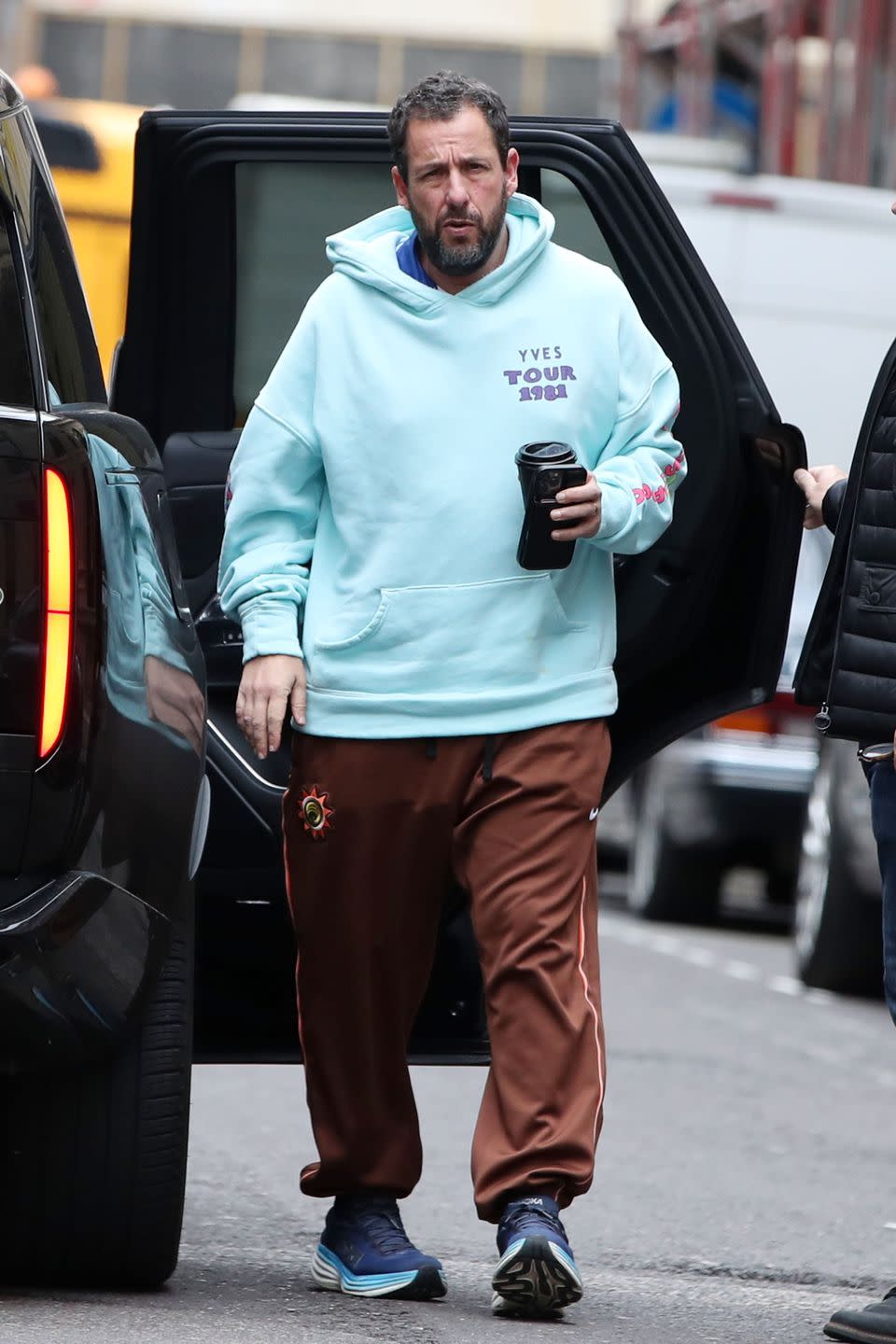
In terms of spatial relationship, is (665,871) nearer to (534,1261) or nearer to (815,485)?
(815,485)

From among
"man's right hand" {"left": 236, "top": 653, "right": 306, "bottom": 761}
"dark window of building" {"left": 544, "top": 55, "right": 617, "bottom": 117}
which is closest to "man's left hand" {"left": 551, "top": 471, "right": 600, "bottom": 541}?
"man's right hand" {"left": 236, "top": 653, "right": 306, "bottom": 761}

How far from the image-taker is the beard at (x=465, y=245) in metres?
4.50

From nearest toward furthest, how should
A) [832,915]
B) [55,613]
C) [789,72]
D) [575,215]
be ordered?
[55,613] < [575,215] < [832,915] < [789,72]

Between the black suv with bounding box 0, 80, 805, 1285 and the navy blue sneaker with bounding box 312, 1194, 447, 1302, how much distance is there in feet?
1.07

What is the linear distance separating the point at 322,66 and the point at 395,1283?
153 ft

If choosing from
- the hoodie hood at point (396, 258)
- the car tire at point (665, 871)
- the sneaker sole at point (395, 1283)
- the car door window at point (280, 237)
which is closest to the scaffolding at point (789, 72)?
the car tire at point (665, 871)

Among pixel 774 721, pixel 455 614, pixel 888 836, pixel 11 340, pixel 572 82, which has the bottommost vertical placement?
pixel 774 721

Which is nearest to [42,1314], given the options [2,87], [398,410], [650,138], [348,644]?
[348,644]

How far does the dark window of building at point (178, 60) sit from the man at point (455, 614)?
45.1 meters

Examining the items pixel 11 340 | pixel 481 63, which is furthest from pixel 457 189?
pixel 481 63

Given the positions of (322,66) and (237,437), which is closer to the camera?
(237,437)

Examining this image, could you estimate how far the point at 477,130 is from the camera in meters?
4.52

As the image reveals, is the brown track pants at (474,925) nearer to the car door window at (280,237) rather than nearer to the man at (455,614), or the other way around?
the man at (455,614)

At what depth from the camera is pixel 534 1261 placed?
4.43 metres
